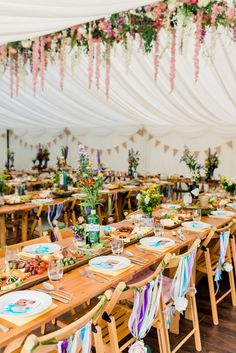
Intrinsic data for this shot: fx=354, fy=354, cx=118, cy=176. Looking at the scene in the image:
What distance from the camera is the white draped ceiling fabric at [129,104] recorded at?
13.0 feet

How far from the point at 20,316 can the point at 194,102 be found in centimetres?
600

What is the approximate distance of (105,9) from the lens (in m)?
3.50

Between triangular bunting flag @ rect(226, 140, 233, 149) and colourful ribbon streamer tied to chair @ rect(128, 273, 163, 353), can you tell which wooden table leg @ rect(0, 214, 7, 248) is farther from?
triangular bunting flag @ rect(226, 140, 233, 149)

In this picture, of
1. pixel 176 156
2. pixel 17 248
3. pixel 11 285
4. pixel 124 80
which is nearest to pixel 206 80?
pixel 124 80

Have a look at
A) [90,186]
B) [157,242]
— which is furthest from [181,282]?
[90,186]

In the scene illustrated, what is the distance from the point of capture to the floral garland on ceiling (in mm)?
4238

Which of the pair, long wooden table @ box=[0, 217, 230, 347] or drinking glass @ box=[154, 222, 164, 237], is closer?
long wooden table @ box=[0, 217, 230, 347]

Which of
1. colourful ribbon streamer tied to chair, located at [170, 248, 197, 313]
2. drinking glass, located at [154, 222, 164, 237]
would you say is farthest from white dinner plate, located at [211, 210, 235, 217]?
colourful ribbon streamer tied to chair, located at [170, 248, 197, 313]

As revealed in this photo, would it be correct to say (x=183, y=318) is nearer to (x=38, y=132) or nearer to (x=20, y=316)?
(x=20, y=316)

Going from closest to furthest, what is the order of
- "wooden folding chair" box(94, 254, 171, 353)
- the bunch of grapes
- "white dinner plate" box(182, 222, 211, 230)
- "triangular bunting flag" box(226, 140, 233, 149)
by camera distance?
→ "wooden folding chair" box(94, 254, 171, 353) < the bunch of grapes < "white dinner plate" box(182, 222, 211, 230) < "triangular bunting flag" box(226, 140, 233, 149)

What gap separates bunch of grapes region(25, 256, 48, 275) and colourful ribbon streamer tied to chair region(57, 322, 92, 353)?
0.67m

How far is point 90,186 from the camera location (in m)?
2.64

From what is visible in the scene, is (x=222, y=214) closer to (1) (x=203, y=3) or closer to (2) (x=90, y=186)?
(2) (x=90, y=186)

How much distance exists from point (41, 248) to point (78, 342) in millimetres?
1167
